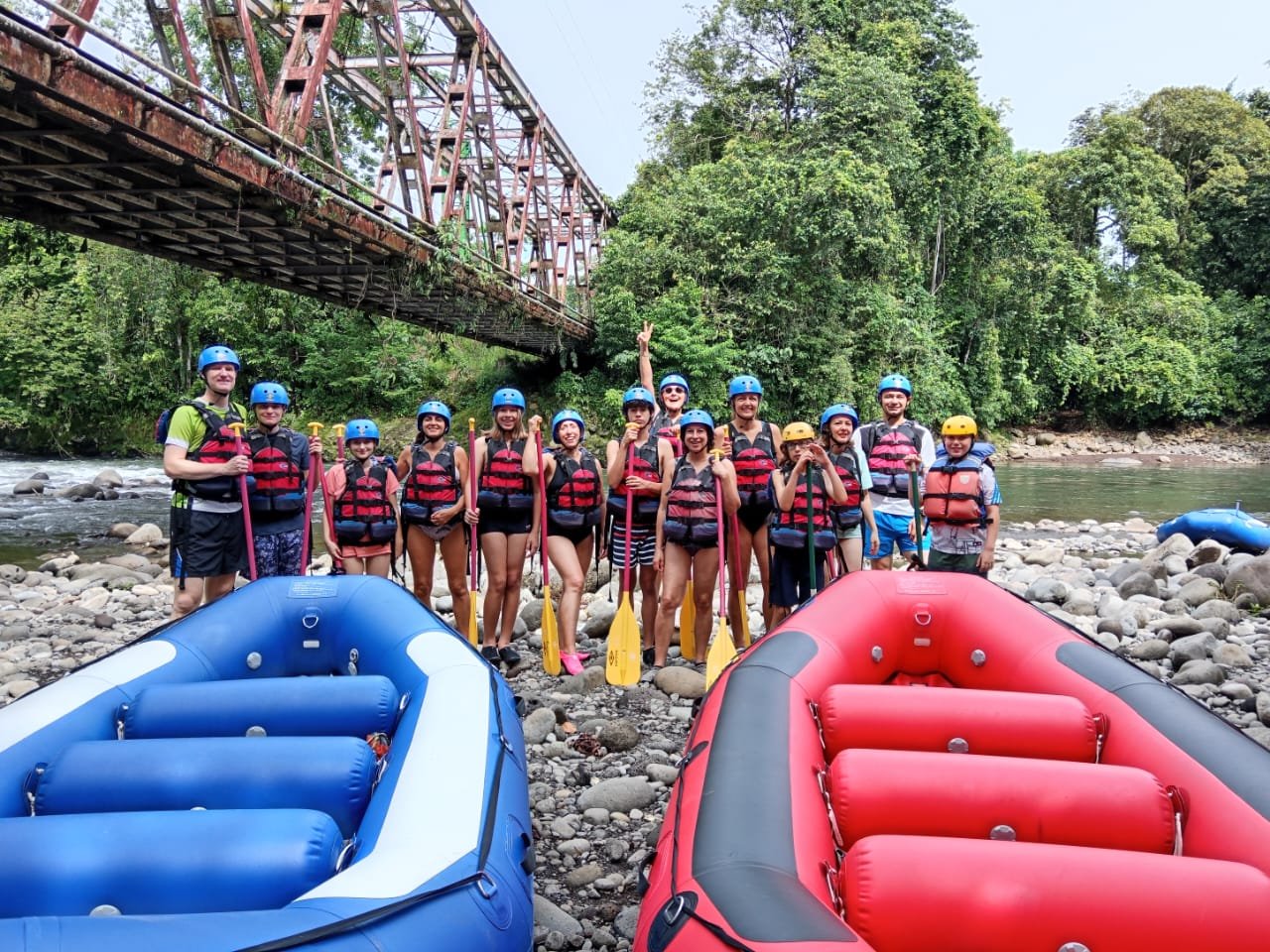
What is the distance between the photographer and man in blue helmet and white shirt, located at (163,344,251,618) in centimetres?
427

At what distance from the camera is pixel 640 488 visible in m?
4.89

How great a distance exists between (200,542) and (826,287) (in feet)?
55.3

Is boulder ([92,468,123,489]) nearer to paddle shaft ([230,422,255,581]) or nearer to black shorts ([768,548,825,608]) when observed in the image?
paddle shaft ([230,422,255,581])

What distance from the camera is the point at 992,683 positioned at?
3.29 m

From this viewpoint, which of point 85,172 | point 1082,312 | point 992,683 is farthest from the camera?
point 1082,312

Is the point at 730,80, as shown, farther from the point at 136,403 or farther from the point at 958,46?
the point at 136,403

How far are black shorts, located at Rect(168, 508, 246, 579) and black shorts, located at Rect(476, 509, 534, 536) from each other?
1365 mm

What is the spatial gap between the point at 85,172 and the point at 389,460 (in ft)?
13.8

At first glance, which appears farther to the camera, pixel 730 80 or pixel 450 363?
pixel 450 363

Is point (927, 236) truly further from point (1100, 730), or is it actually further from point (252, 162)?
point (1100, 730)

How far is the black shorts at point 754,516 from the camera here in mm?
4918

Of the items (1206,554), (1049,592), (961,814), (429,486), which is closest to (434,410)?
(429,486)

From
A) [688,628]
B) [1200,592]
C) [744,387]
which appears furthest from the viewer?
[1200,592]

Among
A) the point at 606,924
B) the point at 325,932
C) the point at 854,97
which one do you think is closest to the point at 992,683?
the point at 606,924
